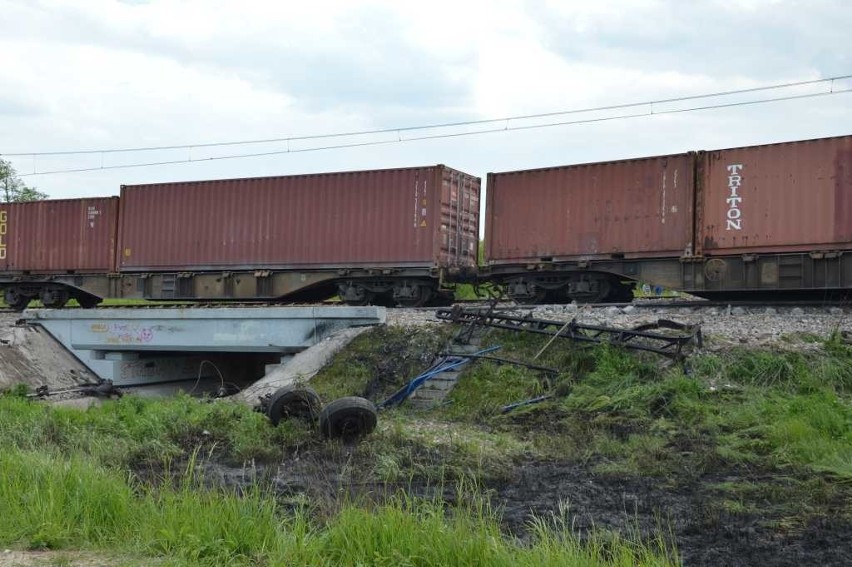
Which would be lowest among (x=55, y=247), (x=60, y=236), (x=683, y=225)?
(x=55, y=247)

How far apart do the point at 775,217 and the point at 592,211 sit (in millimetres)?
3380

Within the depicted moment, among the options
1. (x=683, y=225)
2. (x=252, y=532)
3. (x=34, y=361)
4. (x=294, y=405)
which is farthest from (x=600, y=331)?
(x=34, y=361)

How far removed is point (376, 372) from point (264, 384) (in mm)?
1963

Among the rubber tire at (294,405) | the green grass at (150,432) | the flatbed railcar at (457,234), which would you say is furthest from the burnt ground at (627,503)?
the flatbed railcar at (457,234)

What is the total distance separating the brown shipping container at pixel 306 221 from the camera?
1847 centimetres

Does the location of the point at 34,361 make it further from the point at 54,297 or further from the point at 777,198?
the point at 777,198

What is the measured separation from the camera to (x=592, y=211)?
55.6 ft

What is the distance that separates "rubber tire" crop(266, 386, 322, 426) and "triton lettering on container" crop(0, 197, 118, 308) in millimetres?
13615

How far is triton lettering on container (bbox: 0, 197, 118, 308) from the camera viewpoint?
22.4 meters

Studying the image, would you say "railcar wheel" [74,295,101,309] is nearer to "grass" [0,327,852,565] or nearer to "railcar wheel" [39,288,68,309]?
"railcar wheel" [39,288,68,309]

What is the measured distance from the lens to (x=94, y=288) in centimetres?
2233

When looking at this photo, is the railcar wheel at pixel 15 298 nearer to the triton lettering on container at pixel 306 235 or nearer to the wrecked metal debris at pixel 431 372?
the triton lettering on container at pixel 306 235

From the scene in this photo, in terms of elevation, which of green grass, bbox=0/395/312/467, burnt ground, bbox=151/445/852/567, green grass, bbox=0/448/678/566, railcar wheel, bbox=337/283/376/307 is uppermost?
railcar wheel, bbox=337/283/376/307

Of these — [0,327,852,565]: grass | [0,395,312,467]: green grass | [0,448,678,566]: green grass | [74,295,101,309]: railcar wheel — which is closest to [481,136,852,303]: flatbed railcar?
Answer: [0,327,852,565]: grass
